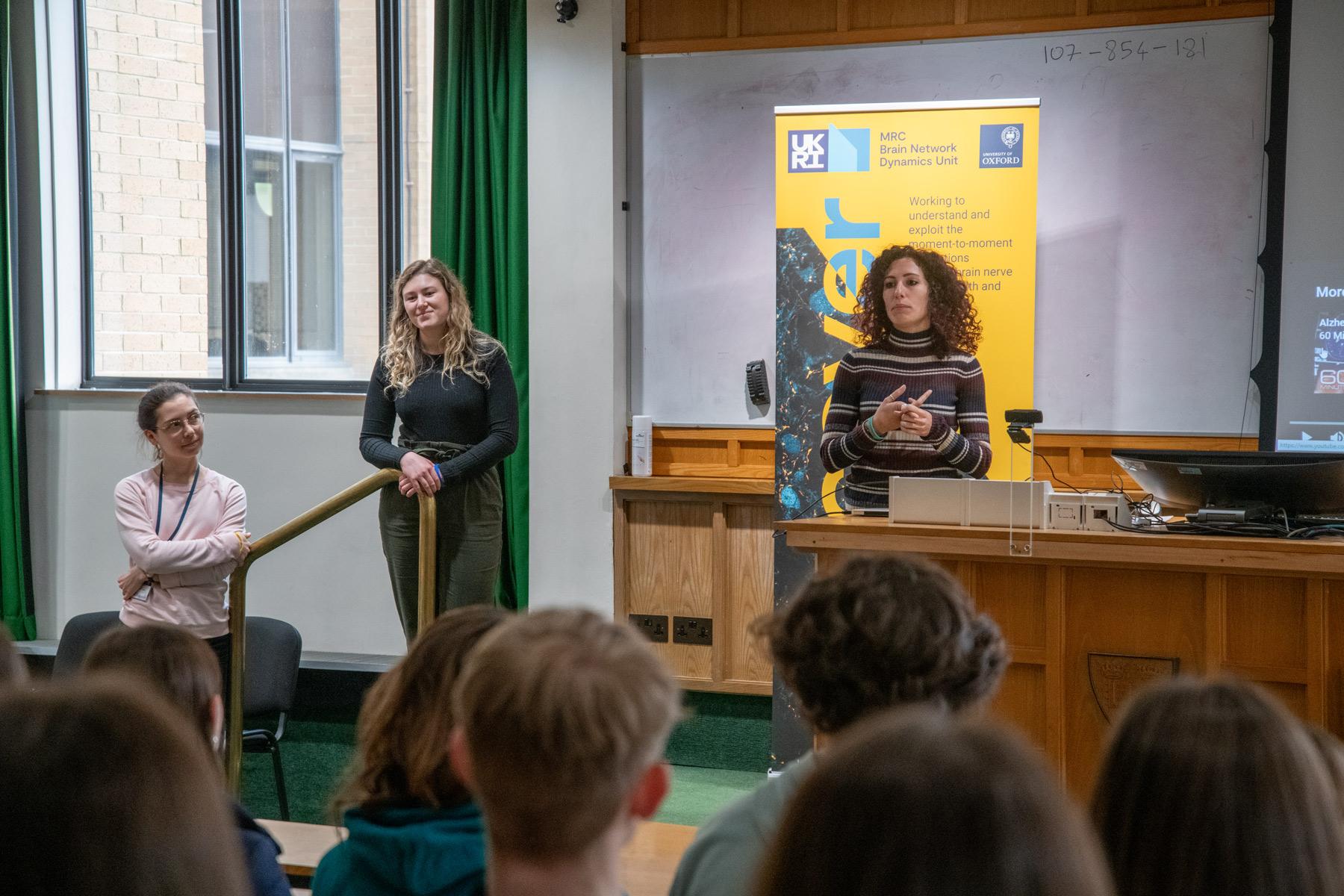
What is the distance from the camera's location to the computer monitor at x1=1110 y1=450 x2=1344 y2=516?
256 centimetres

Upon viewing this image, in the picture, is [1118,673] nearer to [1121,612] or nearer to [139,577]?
[1121,612]

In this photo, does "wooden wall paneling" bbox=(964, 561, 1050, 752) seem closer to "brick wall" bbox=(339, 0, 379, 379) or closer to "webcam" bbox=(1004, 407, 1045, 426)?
"webcam" bbox=(1004, 407, 1045, 426)

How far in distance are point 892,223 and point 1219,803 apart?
330cm

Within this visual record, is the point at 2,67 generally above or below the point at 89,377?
above

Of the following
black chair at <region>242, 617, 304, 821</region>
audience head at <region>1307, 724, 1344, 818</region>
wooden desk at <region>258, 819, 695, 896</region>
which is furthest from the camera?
black chair at <region>242, 617, 304, 821</region>

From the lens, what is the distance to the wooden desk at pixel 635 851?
1.96 meters

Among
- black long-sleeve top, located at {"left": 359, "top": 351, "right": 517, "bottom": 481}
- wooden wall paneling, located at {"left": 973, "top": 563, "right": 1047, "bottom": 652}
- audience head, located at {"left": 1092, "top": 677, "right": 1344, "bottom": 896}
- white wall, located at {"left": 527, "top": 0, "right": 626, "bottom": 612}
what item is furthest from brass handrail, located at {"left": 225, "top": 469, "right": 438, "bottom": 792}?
audience head, located at {"left": 1092, "top": 677, "right": 1344, "bottom": 896}

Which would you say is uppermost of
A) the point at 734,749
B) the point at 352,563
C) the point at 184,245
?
the point at 184,245

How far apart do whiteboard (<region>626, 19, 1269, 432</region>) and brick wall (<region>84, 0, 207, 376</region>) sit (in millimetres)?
1979

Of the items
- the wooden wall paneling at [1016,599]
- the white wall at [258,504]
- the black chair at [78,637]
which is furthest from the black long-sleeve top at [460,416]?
the wooden wall paneling at [1016,599]

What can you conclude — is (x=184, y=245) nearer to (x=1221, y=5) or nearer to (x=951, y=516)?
(x=951, y=516)

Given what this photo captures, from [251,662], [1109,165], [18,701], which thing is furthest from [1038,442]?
[18,701]

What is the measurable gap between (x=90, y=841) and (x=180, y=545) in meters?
2.67

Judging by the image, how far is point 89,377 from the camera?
5.35 metres
